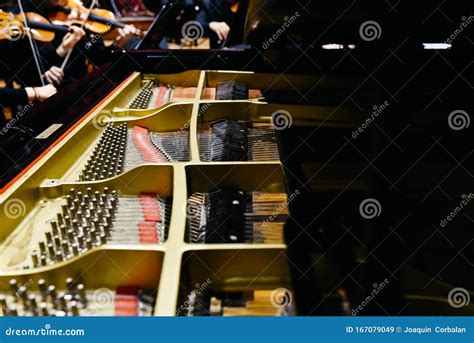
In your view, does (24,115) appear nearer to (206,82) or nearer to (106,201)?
(106,201)

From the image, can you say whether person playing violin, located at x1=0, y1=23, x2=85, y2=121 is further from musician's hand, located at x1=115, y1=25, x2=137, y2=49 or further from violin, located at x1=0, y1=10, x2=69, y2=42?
musician's hand, located at x1=115, y1=25, x2=137, y2=49

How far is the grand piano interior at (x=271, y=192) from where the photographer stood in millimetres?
1422

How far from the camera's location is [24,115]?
94.7 inches

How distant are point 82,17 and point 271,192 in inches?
182

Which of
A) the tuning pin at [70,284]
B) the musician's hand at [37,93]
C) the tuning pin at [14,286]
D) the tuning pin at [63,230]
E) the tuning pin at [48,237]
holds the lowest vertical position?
the tuning pin at [14,286]

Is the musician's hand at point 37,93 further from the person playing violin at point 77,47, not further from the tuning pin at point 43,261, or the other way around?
the tuning pin at point 43,261

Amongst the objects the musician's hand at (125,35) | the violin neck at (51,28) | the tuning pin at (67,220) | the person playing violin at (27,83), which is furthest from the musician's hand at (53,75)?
the tuning pin at (67,220)

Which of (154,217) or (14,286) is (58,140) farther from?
(14,286)

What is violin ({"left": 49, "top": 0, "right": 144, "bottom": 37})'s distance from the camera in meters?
5.38

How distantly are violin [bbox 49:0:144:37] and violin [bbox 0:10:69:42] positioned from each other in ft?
1.49

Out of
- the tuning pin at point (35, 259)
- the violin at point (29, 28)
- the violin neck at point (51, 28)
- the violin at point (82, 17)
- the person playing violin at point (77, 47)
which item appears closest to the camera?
the tuning pin at point (35, 259)

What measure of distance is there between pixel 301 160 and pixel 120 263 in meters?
1.01

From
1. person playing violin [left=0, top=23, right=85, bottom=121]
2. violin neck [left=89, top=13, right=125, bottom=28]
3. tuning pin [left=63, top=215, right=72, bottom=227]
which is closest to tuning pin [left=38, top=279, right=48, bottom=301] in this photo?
tuning pin [left=63, top=215, right=72, bottom=227]

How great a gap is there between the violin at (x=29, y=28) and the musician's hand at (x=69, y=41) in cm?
13
